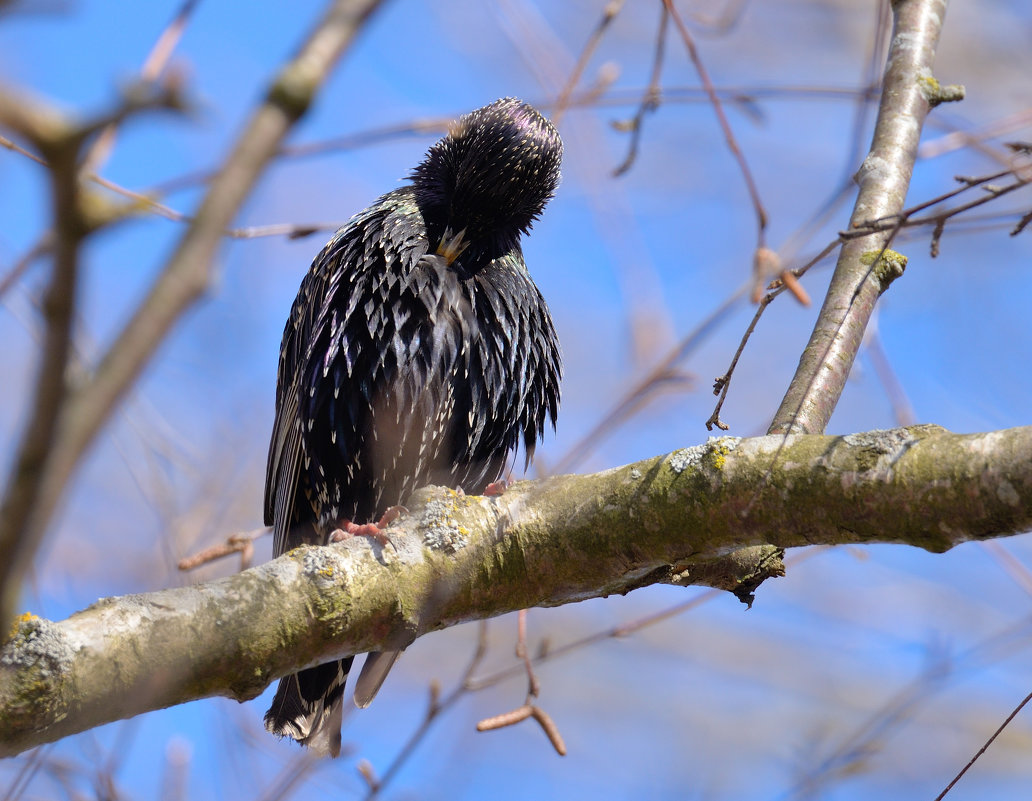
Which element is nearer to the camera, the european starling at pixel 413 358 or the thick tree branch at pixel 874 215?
the thick tree branch at pixel 874 215

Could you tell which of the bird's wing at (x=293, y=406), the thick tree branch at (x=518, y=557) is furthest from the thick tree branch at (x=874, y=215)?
the bird's wing at (x=293, y=406)

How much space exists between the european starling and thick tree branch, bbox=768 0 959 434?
1.38 meters

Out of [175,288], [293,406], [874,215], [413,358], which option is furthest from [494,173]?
[175,288]

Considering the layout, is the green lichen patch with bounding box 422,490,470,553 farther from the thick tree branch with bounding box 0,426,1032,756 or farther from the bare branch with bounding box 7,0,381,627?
Result: the bare branch with bounding box 7,0,381,627

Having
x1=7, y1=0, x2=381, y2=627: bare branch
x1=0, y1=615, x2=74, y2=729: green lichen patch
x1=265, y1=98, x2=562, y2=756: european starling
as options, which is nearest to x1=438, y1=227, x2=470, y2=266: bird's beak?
x1=265, y1=98, x2=562, y2=756: european starling

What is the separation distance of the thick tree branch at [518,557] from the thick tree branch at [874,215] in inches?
14.1

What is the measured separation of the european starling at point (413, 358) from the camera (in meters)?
3.90

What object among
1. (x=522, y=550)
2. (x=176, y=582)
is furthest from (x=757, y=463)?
(x=176, y=582)

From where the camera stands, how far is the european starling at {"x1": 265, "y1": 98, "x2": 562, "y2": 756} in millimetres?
3898

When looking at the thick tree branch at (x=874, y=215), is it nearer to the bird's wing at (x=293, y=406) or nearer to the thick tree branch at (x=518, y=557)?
the thick tree branch at (x=518, y=557)

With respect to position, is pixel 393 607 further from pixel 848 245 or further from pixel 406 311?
pixel 848 245

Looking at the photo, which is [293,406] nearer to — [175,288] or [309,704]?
[309,704]

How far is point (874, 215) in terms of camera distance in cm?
335

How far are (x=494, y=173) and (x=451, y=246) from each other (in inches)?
14.7
